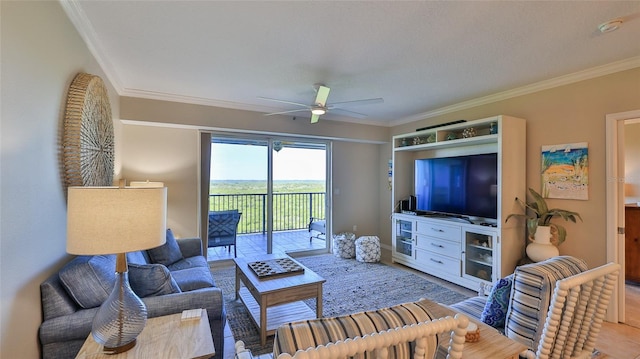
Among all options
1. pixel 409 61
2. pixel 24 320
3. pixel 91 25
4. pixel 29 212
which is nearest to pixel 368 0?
pixel 409 61

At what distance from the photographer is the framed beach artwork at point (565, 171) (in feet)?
9.46

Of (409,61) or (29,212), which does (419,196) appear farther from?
(29,212)

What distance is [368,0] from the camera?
1.76 m

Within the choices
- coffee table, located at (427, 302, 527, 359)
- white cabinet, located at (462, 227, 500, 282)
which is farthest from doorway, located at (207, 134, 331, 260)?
coffee table, located at (427, 302, 527, 359)

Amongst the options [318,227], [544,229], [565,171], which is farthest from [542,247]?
[318,227]

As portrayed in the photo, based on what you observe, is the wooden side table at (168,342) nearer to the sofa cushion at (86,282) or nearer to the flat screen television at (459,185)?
the sofa cushion at (86,282)

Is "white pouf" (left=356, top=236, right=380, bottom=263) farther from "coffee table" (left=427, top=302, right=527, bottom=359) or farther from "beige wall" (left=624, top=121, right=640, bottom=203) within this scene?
"beige wall" (left=624, top=121, right=640, bottom=203)

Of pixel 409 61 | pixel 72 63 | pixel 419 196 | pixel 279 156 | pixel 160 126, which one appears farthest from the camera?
pixel 279 156

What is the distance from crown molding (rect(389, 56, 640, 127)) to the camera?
2.62m

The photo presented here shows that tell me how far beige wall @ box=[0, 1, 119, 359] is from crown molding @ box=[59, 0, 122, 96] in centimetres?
6

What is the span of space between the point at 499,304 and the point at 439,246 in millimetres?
2356

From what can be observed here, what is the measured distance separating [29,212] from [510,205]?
13.3ft

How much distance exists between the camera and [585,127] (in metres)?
2.89

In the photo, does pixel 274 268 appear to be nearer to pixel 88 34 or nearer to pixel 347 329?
pixel 347 329
